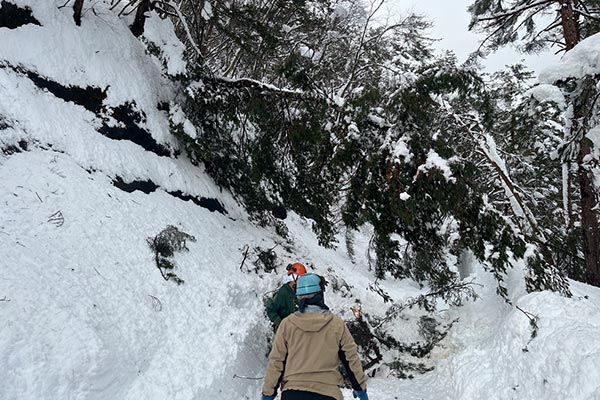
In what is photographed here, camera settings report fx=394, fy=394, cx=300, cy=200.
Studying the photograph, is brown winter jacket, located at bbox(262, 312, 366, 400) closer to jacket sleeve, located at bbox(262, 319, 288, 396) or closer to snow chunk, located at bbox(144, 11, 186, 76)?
jacket sleeve, located at bbox(262, 319, 288, 396)

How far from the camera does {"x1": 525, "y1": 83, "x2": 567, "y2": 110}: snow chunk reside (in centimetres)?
611

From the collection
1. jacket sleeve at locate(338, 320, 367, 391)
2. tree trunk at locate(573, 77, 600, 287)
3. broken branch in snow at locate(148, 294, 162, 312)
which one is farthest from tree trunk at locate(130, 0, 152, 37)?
tree trunk at locate(573, 77, 600, 287)

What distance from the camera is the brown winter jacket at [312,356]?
A: 3174 mm

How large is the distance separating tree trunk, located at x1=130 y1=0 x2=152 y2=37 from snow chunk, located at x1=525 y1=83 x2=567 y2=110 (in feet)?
27.2

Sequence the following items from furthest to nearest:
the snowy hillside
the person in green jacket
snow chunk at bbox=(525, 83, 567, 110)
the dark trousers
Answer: snow chunk at bbox=(525, 83, 567, 110) → the person in green jacket → the snowy hillside → the dark trousers

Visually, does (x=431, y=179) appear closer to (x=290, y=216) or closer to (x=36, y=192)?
(x=36, y=192)

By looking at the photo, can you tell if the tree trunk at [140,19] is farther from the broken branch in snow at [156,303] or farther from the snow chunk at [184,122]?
the broken branch in snow at [156,303]

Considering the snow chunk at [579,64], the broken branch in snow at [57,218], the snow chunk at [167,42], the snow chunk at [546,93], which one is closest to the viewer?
the broken branch in snow at [57,218]

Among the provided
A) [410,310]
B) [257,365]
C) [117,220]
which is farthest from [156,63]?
[410,310]

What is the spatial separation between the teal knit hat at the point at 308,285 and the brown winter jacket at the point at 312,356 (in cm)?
19

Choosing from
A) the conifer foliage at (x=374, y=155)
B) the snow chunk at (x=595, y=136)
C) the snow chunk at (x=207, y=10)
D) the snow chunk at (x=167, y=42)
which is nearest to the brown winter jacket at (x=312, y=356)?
the conifer foliage at (x=374, y=155)

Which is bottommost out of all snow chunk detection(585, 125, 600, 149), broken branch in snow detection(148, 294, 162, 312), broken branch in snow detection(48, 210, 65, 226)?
broken branch in snow detection(148, 294, 162, 312)

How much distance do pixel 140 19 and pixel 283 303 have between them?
7.72 metres

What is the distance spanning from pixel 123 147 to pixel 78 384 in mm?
4623
